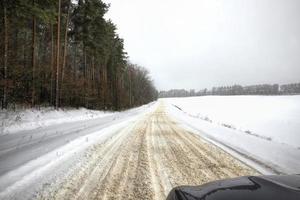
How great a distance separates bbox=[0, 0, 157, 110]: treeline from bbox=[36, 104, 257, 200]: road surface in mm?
9788

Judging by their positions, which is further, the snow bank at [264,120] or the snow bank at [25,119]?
the snow bank at [264,120]

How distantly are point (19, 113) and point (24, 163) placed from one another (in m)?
8.41

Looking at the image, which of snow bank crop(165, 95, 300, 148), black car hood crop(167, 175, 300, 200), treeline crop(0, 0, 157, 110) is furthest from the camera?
treeline crop(0, 0, 157, 110)

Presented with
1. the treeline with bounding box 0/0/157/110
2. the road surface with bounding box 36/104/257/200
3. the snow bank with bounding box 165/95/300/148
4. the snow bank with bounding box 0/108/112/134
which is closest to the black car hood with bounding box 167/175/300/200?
the road surface with bounding box 36/104/257/200

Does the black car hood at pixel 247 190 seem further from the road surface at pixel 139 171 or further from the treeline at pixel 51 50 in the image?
the treeline at pixel 51 50

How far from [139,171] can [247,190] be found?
3.56m

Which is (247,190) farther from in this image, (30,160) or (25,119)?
(25,119)

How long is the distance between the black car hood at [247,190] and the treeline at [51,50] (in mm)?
13604

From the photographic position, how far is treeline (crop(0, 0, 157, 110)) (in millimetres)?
14102

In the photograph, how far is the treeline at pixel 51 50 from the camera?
14.1 metres

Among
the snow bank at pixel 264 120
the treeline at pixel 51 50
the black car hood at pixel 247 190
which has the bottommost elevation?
the snow bank at pixel 264 120

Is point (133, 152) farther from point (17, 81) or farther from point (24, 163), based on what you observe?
point (17, 81)

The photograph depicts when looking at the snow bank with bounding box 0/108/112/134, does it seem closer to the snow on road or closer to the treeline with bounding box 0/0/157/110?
the treeline with bounding box 0/0/157/110

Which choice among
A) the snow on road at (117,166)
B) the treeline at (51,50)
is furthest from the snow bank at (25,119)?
the snow on road at (117,166)
